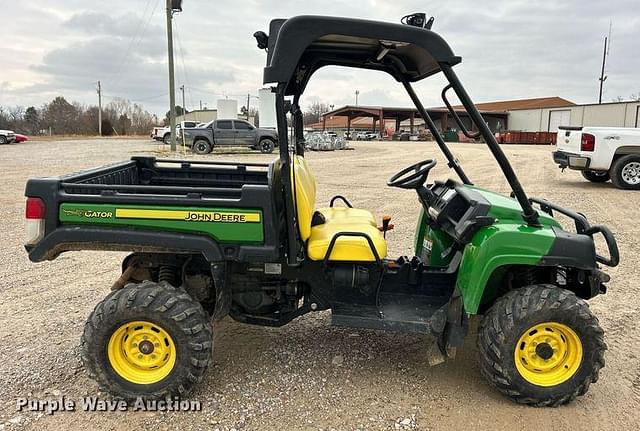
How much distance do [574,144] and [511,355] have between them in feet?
32.5

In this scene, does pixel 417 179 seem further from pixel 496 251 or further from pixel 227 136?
pixel 227 136

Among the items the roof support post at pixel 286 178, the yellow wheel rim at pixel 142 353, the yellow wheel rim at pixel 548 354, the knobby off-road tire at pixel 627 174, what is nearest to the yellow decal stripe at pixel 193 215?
the roof support post at pixel 286 178

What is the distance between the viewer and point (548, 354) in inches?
117

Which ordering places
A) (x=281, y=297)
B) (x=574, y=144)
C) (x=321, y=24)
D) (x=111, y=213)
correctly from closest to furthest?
(x=321, y=24) → (x=111, y=213) → (x=281, y=297) → (x=574, y=144)

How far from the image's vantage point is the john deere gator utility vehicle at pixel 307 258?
2.84m

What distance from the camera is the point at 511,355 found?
2904 millimetres

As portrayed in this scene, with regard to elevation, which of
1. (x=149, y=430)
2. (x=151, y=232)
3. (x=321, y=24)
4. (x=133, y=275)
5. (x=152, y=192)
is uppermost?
(x=321, y=24)

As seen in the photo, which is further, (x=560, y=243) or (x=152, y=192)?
(x=152, y=192)

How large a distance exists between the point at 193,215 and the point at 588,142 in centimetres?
1064

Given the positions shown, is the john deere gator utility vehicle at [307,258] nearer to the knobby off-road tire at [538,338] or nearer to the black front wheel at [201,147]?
the knobby off-road tire at [538,338]

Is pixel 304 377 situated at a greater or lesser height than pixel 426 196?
lesser

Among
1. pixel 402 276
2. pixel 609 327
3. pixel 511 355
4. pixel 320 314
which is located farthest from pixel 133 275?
pixel 609 327

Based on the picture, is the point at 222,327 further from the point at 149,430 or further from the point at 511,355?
the point at 511,355

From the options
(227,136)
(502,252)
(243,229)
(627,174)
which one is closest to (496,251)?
(502,252)
